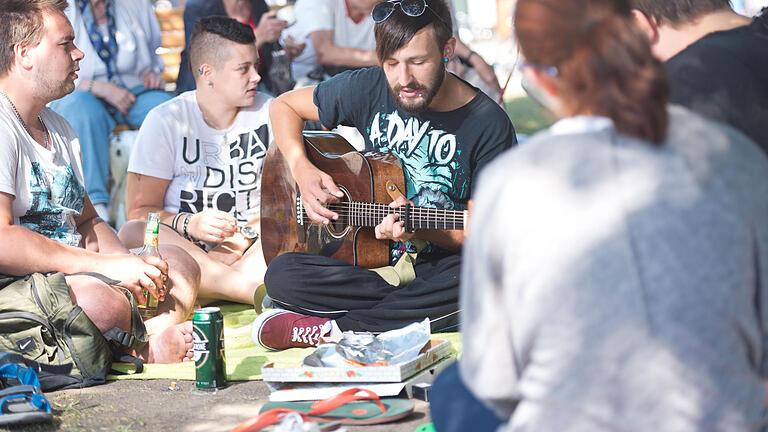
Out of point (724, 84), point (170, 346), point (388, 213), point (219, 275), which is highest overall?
point (724, 84)

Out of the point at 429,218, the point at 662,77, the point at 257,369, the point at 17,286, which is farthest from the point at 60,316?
the point at 662,77

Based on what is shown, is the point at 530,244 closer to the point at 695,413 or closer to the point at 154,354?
the point at 695,413

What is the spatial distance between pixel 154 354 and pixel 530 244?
2.33 meters

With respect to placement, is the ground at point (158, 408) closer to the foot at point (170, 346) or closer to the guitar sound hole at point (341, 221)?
the foot at point (170, 346)

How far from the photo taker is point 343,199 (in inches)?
148

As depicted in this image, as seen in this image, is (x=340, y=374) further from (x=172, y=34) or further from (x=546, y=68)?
(x=172, y=34)

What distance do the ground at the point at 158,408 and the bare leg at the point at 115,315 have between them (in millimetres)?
218

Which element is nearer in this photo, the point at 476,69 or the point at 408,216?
the point at 408,216

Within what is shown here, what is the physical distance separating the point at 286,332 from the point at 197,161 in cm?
160

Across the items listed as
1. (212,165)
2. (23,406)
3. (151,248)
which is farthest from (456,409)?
(212,165)

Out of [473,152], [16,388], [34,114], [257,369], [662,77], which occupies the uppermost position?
[662,77]

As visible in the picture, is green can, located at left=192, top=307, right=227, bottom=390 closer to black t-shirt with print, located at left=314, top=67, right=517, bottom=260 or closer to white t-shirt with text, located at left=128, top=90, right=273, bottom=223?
black t-shirt with print, located at left=314, top=67, right=517, bottom=260

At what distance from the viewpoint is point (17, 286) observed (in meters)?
2.95

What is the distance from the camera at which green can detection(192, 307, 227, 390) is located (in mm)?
2785
